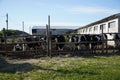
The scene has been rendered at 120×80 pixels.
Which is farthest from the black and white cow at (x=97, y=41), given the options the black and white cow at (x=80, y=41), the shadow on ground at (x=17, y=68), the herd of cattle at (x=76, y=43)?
the shadow on ground at (x=17, y=68)

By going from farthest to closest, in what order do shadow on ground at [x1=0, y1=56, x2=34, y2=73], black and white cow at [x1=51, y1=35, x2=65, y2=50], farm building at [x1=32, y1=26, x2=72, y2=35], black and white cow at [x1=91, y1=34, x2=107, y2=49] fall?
farm building at [x1=32, y1=26, x2=72, y2=35]
black and white cow at [x1=51, y1=35, x2=65, y2=50]
black and white cow at [x1=91, y1=34, x2=107, y2=49]
shadow on ground at [x1=0, y1=56, x2=34, y2=73]

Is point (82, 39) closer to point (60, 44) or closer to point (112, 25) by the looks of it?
point (60, 44)

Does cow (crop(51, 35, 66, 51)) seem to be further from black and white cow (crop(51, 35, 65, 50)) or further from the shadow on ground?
the shadow on ground

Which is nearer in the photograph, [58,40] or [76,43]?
[76,43]

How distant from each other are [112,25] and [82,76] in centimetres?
1915

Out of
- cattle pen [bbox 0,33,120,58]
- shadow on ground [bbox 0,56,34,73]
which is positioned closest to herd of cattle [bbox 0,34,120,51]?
cattle pen [bbox 0,33,120,58]

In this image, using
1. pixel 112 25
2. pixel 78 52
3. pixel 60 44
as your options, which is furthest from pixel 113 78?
pixel 112 25

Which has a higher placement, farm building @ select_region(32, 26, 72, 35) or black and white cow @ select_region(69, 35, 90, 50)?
farm building @ select_region(32, 26, 72, 35)

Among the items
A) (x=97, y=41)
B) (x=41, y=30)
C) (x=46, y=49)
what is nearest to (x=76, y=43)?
(x=97, y=41)

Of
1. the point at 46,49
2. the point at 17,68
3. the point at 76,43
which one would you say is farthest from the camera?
the point at 76,43

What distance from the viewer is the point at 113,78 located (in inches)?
313

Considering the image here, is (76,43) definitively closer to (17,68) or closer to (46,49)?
(46,49)

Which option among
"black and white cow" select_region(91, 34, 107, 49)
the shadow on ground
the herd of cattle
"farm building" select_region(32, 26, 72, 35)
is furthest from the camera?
"farm building" select_region(32, 26, 72, 35)

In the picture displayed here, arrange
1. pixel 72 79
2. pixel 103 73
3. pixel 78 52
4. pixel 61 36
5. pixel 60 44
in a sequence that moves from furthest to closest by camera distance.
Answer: pixel 61 36, pixel 60 44, pixel 78 52, pixel 103 73, pixel 72 79
